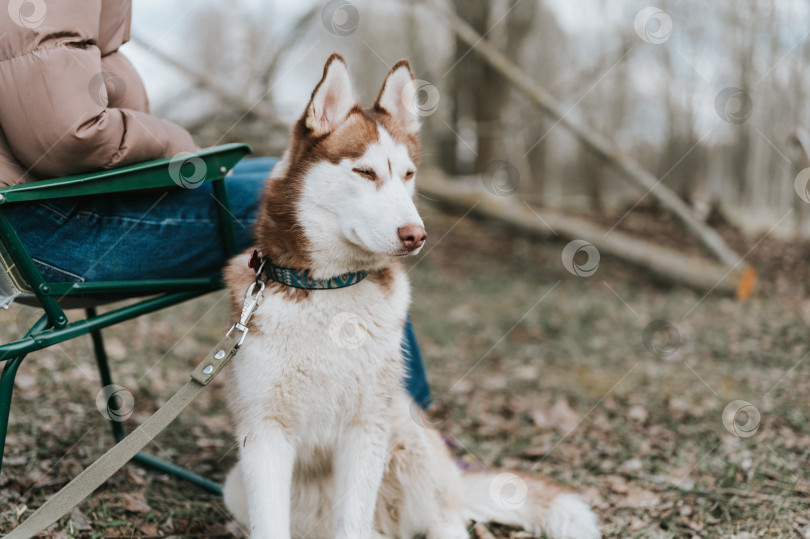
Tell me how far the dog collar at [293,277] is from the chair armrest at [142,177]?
0.44 meters

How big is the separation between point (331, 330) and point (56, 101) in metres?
1.24

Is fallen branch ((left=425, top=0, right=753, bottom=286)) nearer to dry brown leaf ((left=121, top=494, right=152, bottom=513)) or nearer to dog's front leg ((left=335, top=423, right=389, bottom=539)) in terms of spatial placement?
dog's front leg ((left=335, top=423, right=389, bottom=539))

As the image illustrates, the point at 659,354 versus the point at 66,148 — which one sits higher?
the point at 66,148

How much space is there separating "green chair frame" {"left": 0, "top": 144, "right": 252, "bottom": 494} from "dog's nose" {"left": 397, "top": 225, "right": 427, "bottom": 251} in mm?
902

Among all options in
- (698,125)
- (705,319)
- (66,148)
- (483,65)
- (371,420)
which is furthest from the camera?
(698,125)

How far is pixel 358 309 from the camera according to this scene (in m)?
2.41

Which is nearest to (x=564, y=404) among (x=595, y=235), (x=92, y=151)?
(x=92, y=151)

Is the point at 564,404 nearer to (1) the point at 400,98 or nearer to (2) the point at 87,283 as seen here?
(1) the point at 400,98

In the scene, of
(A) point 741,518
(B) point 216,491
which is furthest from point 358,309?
(A) point 741,518

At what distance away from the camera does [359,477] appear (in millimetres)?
2357

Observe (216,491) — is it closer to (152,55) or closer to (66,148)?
(66,148)

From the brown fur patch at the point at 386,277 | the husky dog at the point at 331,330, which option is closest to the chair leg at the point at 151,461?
the husky dog at the point at 331,330

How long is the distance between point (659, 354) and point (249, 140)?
6192 millimetres

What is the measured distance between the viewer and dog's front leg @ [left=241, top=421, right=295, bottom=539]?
7.24 feet
